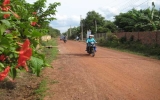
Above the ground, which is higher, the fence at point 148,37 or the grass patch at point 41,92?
the fence at point 148,37

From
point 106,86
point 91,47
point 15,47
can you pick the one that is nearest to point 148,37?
point 91,47

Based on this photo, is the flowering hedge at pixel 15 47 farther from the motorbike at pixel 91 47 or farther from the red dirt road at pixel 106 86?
the motorbike at pixel 91 47

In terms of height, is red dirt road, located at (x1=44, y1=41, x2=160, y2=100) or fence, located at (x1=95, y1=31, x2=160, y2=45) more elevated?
fence, located at (x1=95, y1=31, x2=160, y2=45)

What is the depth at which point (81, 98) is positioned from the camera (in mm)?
5496

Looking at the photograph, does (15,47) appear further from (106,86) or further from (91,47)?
(91,47)

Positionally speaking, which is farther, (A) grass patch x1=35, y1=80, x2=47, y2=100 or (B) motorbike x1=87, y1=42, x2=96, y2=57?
(B) motorbike x1=87, y1=42, x2=96, y2=57

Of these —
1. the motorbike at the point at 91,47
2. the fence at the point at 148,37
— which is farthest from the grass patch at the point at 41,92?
the fence at the point at 148,37

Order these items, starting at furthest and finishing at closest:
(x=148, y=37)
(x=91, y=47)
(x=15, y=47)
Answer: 1. (x=148, y=37)
2. (x=91, y=47)
3. (x=15, y=47)

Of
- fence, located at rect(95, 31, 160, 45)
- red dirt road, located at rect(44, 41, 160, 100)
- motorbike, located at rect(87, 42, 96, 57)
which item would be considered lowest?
red dirt road, located at rect(44, 41, 160, 100)

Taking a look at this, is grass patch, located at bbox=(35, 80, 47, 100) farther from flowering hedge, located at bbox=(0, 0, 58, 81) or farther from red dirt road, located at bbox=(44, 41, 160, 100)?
flowering hedge, located at bbox=(0, 0, 58, 81)

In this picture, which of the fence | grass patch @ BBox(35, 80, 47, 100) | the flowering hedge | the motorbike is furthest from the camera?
the fence

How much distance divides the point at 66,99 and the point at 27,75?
10.6 ft

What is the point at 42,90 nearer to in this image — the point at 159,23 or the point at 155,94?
the point at 155,94

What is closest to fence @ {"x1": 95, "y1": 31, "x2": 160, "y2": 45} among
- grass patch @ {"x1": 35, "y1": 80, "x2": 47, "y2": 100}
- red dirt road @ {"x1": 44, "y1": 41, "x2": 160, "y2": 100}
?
red dirt road @ {"x1": 44, "y1": 41, "x2": 160, "y2": 100}
